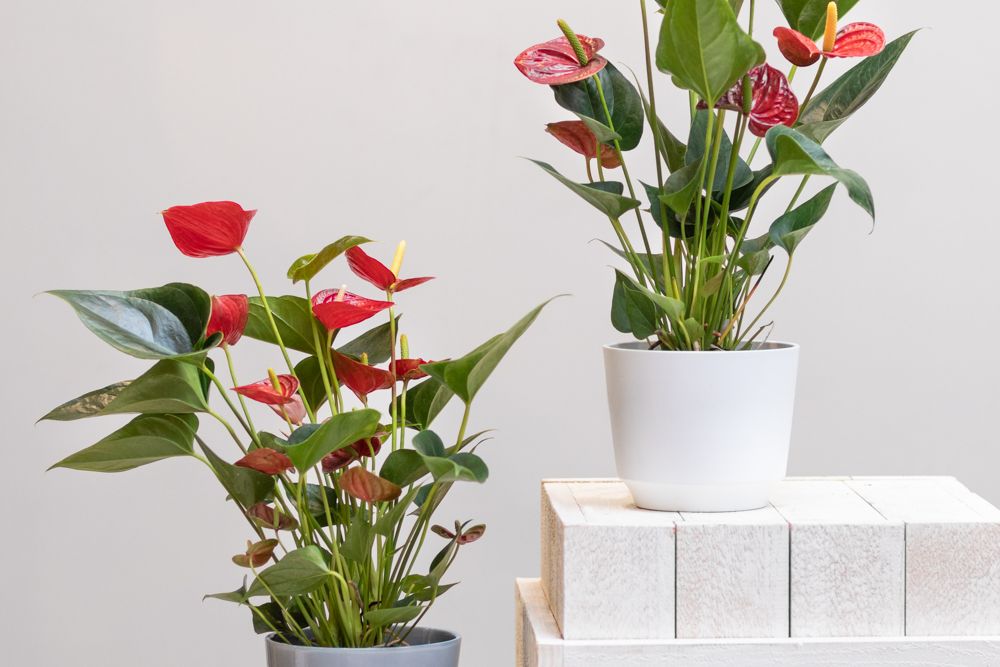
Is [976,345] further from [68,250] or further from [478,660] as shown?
[68,250]

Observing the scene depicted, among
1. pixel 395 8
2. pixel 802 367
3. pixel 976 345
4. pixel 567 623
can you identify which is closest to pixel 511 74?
pixel 395 8

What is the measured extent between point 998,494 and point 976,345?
26 centimetres

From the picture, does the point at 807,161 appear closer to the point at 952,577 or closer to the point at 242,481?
the point at 952,577

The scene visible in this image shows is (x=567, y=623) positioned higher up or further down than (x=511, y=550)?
higher up

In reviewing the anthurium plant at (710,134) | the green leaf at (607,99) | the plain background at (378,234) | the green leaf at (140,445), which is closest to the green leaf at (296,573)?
the green leaf at (140,445)

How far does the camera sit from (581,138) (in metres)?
1.02

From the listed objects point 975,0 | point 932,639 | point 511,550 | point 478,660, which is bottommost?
point 478,660

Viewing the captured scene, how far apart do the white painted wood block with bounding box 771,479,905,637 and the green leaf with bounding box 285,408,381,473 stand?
0.35 m

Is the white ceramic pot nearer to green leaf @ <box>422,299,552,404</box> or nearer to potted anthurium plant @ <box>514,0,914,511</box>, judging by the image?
potted anthurium plant @ <box>514,0,914,511</box>

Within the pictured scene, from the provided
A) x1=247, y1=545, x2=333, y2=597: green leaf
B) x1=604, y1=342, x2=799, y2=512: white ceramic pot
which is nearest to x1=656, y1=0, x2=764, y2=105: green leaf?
x1=604, y1=342, x2=799, y2=512: white ceramic pot

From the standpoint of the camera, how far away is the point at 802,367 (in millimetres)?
1970

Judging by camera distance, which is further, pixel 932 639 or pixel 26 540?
pixel 26 540

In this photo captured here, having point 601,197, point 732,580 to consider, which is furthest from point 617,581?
point 601,197

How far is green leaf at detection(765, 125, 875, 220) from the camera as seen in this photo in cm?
78
